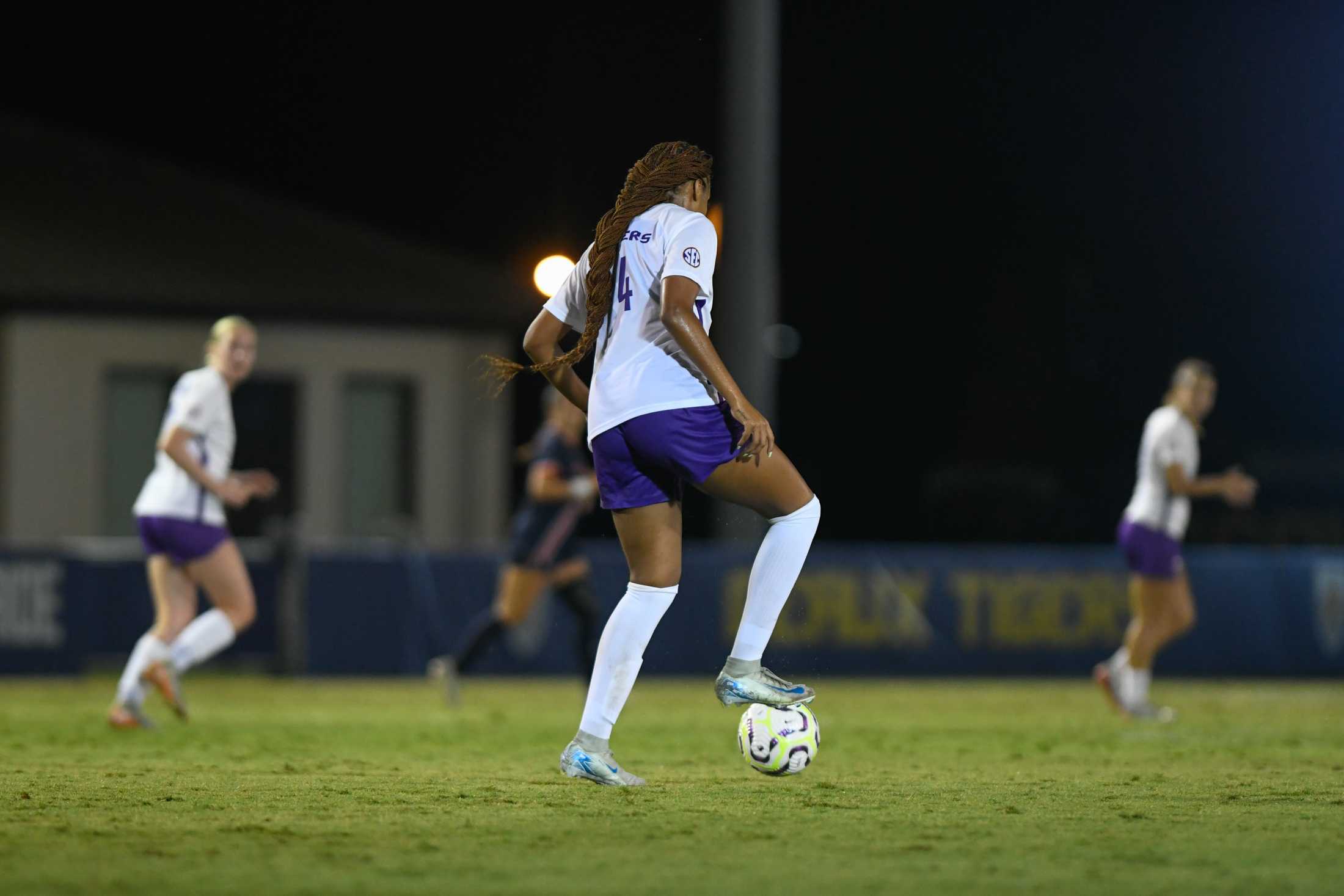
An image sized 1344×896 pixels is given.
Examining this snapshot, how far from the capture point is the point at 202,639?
36.3 feet

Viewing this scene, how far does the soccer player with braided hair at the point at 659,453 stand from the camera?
707cm

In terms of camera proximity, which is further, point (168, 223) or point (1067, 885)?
point (168, 223)

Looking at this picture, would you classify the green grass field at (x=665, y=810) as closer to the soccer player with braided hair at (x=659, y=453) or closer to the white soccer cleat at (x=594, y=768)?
the white soccer cleat at (x=594, y=768)

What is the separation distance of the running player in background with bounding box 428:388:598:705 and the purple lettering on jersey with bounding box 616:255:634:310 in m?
6.65

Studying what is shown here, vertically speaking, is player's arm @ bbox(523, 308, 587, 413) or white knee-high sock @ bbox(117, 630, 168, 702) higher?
player's arm @ bbox(523, 308, 587, 413)

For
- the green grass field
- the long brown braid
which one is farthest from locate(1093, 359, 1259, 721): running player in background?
the long brown braid

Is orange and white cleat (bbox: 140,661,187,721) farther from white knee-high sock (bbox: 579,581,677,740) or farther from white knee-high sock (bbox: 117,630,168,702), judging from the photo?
white knee-high sock (bbox: 579,581,677,740)

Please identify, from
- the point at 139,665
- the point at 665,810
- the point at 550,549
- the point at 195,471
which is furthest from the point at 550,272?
the point at 665,810

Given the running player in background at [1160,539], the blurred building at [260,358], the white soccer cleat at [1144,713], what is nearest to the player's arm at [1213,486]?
the running player in background at [1160,539]

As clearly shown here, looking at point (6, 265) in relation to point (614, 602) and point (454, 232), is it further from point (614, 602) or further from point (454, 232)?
point (454, 232)

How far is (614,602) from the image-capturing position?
17.8 meters

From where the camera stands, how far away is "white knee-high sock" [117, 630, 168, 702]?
10.9 metres

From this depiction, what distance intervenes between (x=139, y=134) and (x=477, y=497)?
431 inches

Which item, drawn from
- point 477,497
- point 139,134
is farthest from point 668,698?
point 139,134
